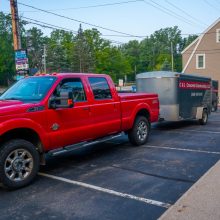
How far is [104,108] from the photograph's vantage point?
7.29m

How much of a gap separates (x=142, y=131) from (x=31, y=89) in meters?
3.81

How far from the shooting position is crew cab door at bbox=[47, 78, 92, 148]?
5.98 meters

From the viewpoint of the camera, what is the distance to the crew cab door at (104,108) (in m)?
7.08

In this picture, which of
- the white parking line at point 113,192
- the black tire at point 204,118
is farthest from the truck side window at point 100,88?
the black tire at point 204,118

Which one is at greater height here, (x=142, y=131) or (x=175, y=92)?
(x=175, y=92)

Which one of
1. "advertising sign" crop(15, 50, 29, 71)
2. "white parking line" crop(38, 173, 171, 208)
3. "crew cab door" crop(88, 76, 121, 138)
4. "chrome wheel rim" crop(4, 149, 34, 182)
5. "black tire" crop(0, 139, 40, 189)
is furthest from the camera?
"advertising sign" crop(15, 50, 29, 71)

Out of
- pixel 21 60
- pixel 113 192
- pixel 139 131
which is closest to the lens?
pixel 113 192

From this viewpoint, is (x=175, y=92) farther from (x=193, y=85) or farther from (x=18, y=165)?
(x=18, y=165)

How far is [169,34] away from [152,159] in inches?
4272

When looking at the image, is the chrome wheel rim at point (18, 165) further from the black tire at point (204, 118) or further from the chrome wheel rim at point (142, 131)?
the black tire at point (204, 118)

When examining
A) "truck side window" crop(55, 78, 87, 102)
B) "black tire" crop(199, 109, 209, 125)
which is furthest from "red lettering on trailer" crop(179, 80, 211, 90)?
"truck side window" crop(55, 78, 87, 102)

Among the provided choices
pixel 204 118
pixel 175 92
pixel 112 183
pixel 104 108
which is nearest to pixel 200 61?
pixel 204 118

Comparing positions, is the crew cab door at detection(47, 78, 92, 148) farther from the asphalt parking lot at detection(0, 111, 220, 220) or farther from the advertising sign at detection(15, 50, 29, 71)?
the advertising sign at detection(15, 50, 29, 71)

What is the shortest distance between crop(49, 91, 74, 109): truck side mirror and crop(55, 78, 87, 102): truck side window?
431mm
